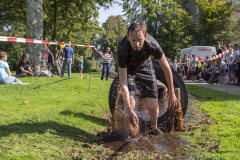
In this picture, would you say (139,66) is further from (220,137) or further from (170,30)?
(170,30)

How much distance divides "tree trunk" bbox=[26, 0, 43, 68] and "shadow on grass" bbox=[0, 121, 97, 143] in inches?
383

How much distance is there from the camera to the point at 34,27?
14.7 metres

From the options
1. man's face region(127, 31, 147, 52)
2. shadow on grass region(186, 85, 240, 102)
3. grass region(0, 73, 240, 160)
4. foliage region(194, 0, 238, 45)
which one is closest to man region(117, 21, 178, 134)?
man's face region(127, 31, 147, 52)

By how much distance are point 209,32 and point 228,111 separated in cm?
3672

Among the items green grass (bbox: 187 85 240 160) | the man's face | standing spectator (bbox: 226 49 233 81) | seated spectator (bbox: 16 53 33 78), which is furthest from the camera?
standing spectator (bbox: 226 49 233 81)

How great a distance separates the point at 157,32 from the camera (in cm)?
5594

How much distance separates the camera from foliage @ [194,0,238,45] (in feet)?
136

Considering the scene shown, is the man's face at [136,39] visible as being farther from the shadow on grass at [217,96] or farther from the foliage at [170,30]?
the foliage at [170,30]

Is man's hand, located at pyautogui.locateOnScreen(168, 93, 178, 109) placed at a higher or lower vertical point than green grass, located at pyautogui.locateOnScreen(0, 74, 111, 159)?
higher

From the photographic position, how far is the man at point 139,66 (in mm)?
4594

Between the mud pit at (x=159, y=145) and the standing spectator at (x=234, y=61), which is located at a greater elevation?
the standing spectator at (x=234, y=61)

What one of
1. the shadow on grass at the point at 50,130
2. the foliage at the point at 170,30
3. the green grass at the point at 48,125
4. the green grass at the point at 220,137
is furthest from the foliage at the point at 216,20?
the shadow on grass at the point at 50,130

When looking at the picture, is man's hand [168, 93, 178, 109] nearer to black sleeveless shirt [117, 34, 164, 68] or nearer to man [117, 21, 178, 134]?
man [117, 21, 178, 134]

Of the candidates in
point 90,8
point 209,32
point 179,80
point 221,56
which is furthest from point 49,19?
point 209,32
